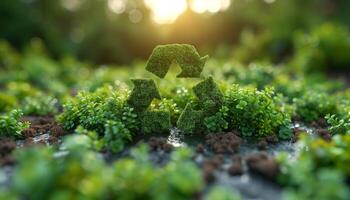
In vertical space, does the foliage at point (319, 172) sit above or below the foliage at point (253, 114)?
below

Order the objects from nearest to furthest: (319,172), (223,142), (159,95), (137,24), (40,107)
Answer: (319,172)
(223,142)
(159,95)
(40,107)
(137,24)

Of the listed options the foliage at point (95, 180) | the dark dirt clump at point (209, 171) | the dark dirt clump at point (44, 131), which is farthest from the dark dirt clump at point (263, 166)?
the dark dirt clump at point (44, 131)

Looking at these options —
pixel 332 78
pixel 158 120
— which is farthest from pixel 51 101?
pixel 332 78

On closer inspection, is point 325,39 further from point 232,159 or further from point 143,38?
point 143,38

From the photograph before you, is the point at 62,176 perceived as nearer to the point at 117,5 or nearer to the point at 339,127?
the point at 339,127

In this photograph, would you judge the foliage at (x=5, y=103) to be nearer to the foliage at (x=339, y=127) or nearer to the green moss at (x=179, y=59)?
the green moss at (x=179, y=59)

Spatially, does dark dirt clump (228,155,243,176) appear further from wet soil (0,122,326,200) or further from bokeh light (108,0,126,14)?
bokeh light (108,0,126,14)

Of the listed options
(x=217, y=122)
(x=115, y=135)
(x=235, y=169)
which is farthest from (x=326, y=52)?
(x=235, y=169)
